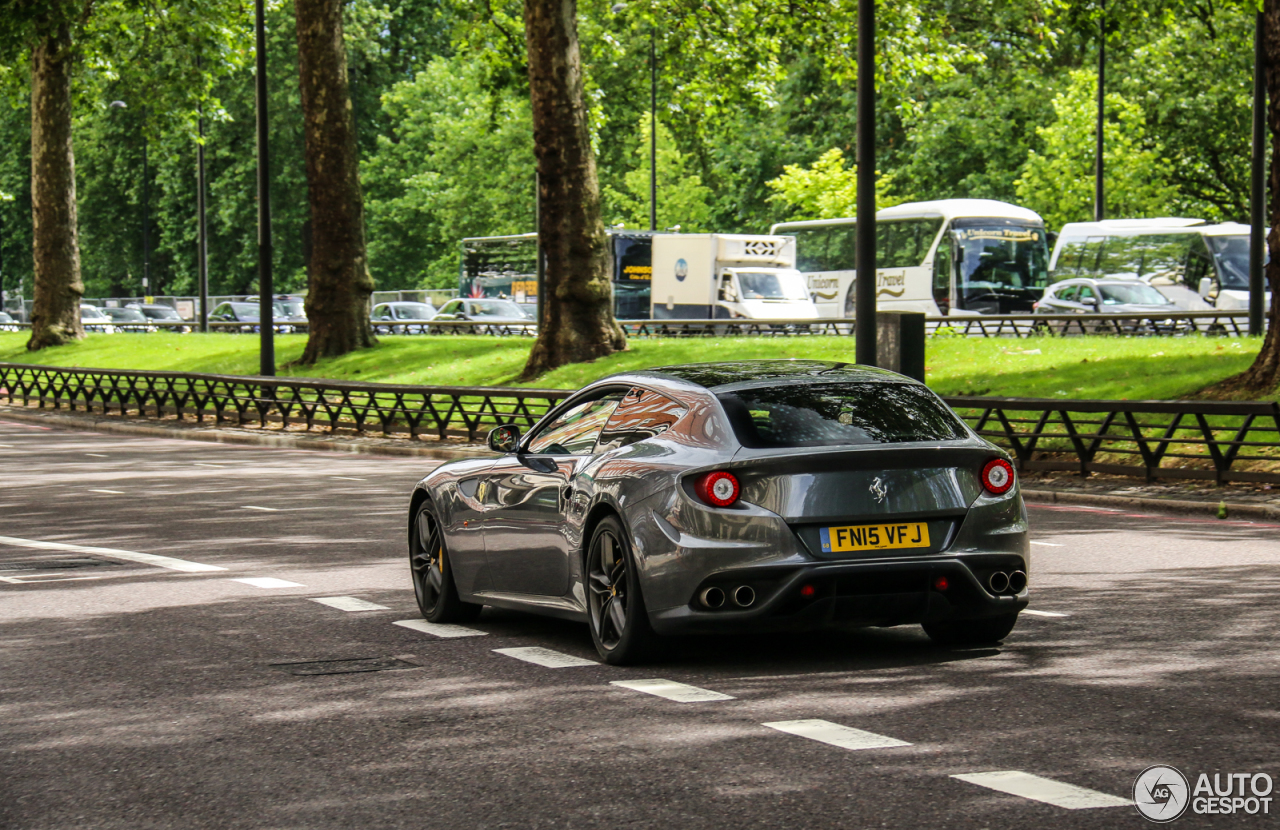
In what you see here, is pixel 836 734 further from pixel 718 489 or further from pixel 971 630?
pixel 971 630

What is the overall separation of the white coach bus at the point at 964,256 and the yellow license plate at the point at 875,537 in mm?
40881

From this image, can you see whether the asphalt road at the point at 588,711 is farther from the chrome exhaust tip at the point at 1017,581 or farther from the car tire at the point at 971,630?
the chrome exhaust tip at the point at 1017,581

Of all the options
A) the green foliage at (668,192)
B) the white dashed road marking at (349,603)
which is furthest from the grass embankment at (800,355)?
the green foliage at (668,192)

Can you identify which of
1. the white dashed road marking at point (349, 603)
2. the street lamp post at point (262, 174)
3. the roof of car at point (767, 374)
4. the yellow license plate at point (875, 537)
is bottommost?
the white dashed road marking at point (349, 603)

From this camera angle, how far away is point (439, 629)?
8.87 m

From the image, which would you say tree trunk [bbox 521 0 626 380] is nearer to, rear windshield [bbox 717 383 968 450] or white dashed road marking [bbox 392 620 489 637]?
white dashed road marking [bbox 392 620 489 637]

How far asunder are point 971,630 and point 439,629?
8.87 ft

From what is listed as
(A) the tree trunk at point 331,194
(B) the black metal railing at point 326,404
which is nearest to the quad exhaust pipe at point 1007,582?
(B) the black metal railing at point 326,404

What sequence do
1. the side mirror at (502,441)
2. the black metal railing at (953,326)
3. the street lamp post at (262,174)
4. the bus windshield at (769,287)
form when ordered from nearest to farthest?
the side mirror at (502,441) < the street lamp post at (262,174) < the black metal railing at (953,326) < the bus windshield at (769,287)

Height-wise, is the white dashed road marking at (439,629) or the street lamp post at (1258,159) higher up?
the street lamp post at (1258,159)

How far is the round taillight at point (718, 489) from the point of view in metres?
7.01

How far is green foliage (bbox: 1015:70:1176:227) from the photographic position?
52281 mm

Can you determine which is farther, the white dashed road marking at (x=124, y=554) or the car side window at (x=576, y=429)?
the white dashed road marking at (x=124, y=554)

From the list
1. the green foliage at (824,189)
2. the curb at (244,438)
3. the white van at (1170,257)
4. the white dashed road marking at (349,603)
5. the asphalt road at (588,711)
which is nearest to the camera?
the asphalt road at (588,711)
